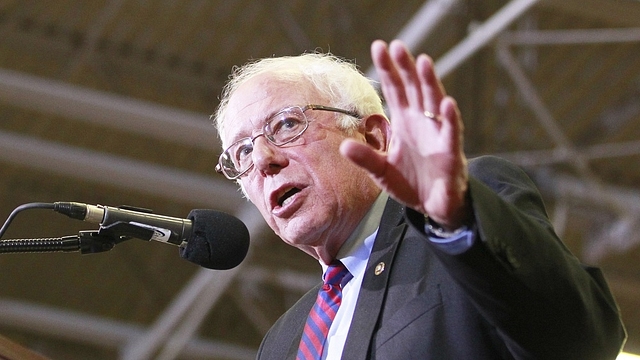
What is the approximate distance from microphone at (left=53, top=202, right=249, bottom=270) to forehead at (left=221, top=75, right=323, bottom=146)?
305 mm

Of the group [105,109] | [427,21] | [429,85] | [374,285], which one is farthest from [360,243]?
[105,109]

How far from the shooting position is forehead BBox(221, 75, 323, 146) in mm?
2490

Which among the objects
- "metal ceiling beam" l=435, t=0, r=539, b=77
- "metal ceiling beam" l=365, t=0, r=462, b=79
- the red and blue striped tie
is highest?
"metal ceiling beam" l=365, t=0, r=462, b=79

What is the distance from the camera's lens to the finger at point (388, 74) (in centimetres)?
155

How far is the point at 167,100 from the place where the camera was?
785 centimetres

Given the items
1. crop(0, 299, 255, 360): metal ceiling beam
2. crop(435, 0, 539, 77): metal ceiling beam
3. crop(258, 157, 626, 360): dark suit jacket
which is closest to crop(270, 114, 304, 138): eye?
crop(258, 157, 626, 360): dark suit jacket

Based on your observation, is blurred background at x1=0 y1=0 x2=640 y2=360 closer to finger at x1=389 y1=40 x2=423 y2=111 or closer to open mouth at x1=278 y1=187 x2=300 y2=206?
open mouth at x1=278 y1=187 x2=300 y2=206

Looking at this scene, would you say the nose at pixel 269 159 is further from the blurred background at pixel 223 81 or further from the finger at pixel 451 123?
the blurred background at pixel 223 81

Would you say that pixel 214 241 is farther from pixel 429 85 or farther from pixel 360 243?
pixel 429 85

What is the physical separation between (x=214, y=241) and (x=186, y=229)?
7cm

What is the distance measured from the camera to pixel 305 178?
7.70ft

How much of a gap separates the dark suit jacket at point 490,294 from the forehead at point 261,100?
456 millimetres

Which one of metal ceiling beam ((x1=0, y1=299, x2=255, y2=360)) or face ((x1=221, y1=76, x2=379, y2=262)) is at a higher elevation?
metal ceiling beam ((x1=0, y1=299, x2=255, y2=360))

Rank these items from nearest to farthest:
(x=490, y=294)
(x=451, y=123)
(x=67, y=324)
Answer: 1. (x=451, y=123)
2. (x=490, y=294)
3. (x=67, y=324)
